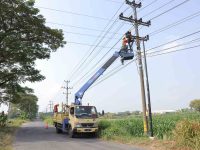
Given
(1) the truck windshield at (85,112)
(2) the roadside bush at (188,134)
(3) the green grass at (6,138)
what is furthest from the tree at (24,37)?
(2) the roadside bush at (188,134)

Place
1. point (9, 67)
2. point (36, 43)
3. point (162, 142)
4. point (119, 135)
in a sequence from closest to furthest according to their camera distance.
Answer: point (162, 142)
point (119, 135)
point (36, 43)
point (9, 67)

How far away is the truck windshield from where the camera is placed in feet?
89.0

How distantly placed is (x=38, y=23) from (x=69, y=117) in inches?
428

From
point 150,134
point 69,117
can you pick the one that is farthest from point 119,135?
point 69,117

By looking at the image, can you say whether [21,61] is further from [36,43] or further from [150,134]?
[150,134]

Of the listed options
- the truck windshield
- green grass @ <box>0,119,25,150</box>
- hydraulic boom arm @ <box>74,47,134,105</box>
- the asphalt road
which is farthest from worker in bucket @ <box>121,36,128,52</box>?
green grass @ <box>0,119,25,150</box>

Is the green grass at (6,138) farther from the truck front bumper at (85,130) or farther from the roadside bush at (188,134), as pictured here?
the roadside bush at (188,134)

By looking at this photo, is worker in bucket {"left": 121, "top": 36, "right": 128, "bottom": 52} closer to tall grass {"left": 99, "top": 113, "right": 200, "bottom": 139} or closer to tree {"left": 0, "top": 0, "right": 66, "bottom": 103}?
tall grass {"left": 99, "top": 113, "right": 200, "bottom": 139}

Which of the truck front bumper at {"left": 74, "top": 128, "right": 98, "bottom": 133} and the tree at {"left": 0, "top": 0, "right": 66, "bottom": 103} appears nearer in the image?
the truck front bumper at {"left": 74, "top": 128, "right": 98, "bottom": 133}

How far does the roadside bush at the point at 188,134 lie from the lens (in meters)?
16.1

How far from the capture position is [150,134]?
76.2 feet

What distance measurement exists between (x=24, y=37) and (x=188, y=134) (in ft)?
75.2

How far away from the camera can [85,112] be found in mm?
27469

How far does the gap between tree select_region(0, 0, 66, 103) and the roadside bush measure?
21.4 metres
